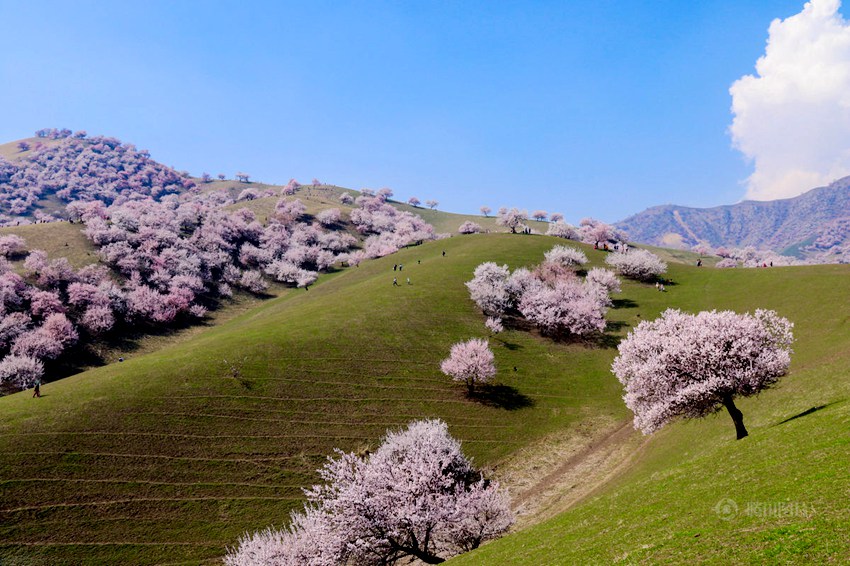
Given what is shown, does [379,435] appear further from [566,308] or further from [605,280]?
[605,280]

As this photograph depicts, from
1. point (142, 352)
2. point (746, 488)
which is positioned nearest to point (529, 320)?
point (746, 488)

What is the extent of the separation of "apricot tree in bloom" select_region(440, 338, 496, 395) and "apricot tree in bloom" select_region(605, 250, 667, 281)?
168ft

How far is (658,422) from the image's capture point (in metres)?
30.7

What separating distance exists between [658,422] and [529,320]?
42.9 meters

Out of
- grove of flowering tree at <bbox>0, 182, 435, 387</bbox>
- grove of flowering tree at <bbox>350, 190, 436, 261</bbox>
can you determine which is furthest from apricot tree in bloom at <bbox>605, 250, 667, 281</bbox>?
grove of flowering tree at <bbox>0, 182, 435, 387</bbox>

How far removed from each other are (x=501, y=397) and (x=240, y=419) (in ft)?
104

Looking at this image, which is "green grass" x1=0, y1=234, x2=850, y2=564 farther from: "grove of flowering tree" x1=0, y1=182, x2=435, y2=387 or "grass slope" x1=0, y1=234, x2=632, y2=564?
"grove of flowering tree" x1=0, y1=182, x2=435, y2=387

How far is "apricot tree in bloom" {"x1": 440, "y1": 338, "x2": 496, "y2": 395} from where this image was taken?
54.1 metres

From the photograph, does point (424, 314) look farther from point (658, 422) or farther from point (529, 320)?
point (658, 422)

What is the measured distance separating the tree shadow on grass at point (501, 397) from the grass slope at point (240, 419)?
0.72 feet

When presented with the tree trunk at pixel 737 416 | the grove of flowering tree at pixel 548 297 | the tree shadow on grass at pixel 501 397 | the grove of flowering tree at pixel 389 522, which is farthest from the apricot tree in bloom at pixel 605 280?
the grove of flowering tree at pixel 389 522

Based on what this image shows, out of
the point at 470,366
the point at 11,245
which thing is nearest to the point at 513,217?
the point at 470,366

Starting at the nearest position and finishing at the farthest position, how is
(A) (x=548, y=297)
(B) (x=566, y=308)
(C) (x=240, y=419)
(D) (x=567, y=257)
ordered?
(C) (x=240, y=419) → (B) (x=566, y=308) → (A) (x=548, y=297) → (D) (x=567, y=257)

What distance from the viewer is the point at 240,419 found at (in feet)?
146
